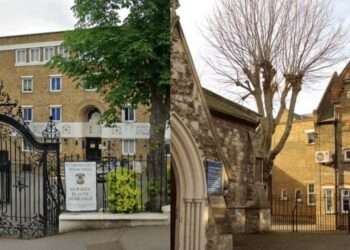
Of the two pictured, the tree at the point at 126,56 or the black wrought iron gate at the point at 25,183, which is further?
the black wrought iron gate at the point at 25,183

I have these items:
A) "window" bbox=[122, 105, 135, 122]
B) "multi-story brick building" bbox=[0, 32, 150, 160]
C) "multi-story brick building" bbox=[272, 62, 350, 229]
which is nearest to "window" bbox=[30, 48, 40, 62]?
"multi-story brick building" bbox=[0, 32, 150, 160]

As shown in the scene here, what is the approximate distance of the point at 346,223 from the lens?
2.77 ft

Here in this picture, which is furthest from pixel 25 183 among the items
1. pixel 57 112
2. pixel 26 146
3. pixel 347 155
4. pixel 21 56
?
pixel 347 155

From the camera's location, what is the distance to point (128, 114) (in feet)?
2.73

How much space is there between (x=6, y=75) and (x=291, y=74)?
64cm

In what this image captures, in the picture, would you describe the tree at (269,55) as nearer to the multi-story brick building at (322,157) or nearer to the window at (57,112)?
the multi-story brick building at (322,157)

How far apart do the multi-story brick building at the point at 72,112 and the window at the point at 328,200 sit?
40 centimetres

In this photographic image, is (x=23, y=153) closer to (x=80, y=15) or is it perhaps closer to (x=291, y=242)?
(x=80, y=15)

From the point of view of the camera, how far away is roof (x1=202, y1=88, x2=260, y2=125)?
0.81 meters

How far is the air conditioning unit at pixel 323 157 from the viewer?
2.70 ft

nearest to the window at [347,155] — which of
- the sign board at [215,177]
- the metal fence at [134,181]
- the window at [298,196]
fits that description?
the window at [298,196]

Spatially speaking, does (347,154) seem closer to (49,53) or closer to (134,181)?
(134,181)

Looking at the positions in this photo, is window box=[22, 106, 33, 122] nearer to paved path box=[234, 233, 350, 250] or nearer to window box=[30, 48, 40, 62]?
window box=[30, 48, 40, 62]

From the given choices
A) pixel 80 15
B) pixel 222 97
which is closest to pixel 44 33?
pixel 80 15
